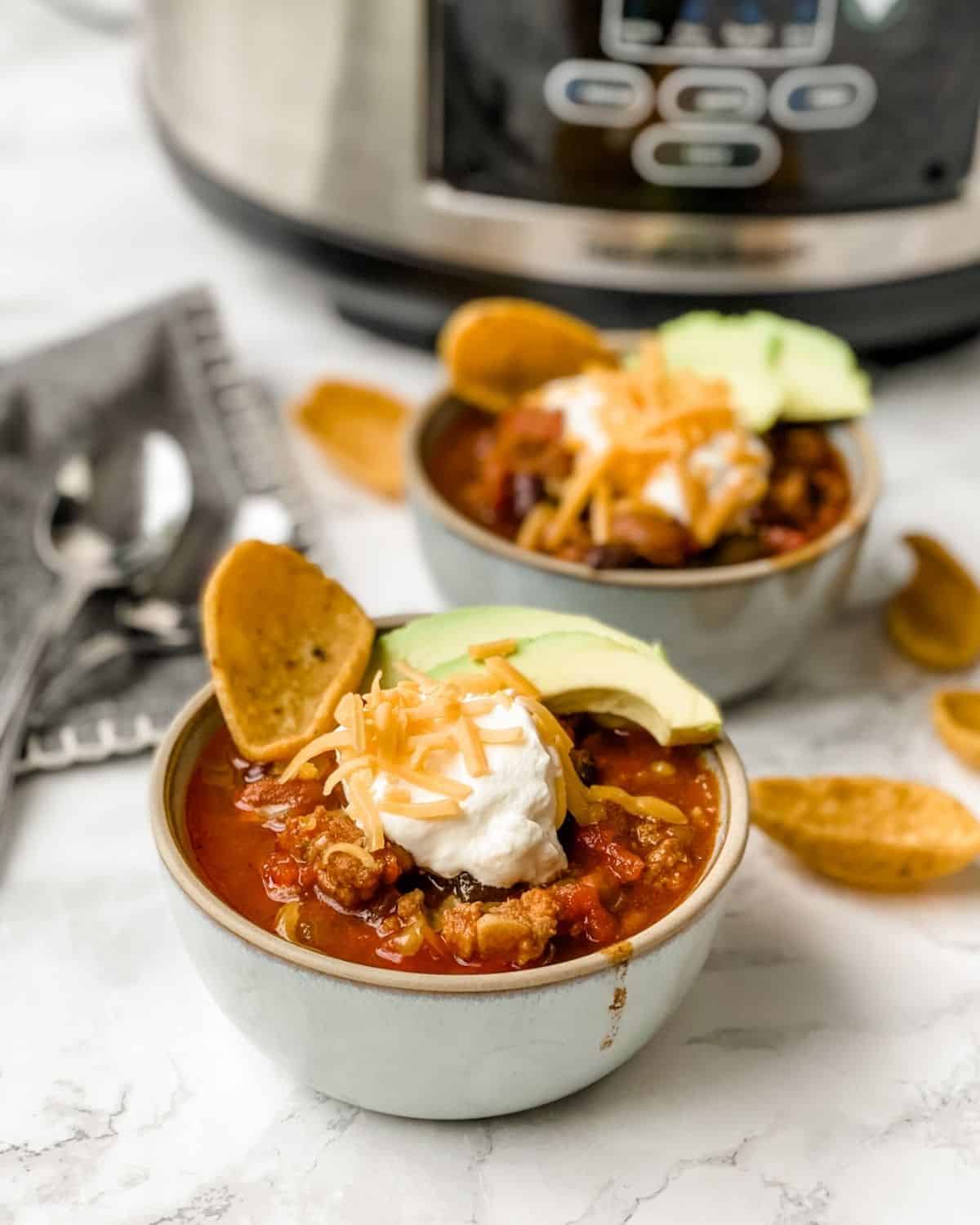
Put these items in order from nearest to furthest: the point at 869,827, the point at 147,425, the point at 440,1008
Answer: the point at 440,1008
the point at 869,827
the point at 147,425

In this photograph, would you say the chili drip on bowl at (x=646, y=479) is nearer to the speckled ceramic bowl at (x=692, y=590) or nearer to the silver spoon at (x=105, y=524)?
the speckled ceramic bowl at (x=692, y=590)

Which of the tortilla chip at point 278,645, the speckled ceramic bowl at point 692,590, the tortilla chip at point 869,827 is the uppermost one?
the tortilla chip at point 278,645

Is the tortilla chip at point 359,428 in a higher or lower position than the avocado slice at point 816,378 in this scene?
lower

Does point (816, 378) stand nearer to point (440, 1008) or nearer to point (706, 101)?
point (706, 101)

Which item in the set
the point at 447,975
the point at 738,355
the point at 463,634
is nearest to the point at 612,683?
the point at 463,634

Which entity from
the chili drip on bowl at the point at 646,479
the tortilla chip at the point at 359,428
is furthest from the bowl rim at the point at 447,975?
the tortilla chip at the point at 359,428

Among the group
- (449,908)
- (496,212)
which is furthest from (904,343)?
(449,908)
